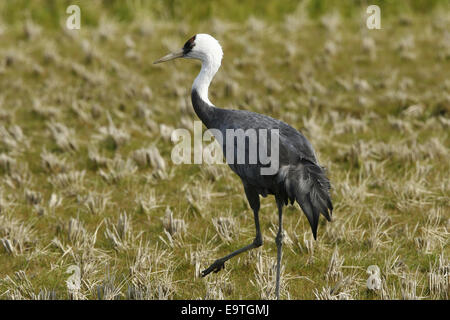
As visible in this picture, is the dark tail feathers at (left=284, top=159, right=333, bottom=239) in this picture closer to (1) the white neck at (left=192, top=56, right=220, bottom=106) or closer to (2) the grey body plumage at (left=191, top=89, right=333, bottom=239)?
(2) the grey body plumage at (left=191, top=89, right=333, bottom=239)

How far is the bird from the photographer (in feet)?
14.5

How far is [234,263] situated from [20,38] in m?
10.1

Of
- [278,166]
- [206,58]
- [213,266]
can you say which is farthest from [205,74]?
[213,266]

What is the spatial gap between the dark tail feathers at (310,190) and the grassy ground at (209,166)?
0.72 m

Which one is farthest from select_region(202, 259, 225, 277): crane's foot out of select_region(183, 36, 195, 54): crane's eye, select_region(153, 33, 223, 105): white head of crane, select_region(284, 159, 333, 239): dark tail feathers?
select_region(183, 36, 195, 54): crane's eye

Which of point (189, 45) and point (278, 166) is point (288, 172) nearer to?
point (278, 166)

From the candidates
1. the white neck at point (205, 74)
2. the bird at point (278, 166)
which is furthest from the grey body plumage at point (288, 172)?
the white neck at point (205, 74)

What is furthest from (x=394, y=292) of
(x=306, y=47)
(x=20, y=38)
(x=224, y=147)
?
(x=20, y=38)

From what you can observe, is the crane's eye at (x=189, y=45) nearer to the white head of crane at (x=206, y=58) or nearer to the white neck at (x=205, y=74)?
the white head of crane at (x=206, y=58)

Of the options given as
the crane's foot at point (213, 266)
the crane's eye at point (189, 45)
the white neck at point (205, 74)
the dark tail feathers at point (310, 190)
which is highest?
the crane's eye at point (189, 45)

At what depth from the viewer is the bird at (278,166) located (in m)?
4.41

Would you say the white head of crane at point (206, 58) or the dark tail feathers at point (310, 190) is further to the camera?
the white head of crane at point (206, 58)

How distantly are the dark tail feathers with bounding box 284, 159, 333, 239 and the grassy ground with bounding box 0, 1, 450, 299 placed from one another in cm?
72
